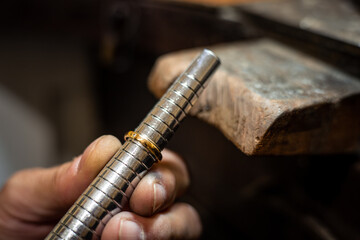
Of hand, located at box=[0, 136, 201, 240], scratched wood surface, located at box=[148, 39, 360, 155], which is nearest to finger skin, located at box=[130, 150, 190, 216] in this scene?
hand, located at box=[0, 136, 201, 240]

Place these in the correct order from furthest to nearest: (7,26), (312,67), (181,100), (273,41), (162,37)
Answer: (7,26)
(162,37)
(273,41)
(312,67)
(181,100)

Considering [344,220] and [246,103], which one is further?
[344,220]

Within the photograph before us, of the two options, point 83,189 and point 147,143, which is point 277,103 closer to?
point 147,143

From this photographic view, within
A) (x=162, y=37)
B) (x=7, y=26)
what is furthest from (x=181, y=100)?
(x=7, y=26)

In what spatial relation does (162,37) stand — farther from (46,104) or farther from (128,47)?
(46,104)

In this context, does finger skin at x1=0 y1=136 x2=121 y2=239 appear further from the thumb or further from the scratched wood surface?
the scratched wood surface

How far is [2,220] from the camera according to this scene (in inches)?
24.2

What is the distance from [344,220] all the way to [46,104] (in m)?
1.32

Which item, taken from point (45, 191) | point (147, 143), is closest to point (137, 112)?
point (45, 191)

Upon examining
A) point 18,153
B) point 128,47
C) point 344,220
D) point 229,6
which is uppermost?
point 229,6

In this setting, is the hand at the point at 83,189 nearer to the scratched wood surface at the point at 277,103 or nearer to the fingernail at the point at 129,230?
the fingernail at the point at 129,230

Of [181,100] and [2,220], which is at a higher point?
[181,100]

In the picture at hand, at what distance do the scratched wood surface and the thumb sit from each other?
17cm

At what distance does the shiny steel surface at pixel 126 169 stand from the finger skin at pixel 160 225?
1 cm
